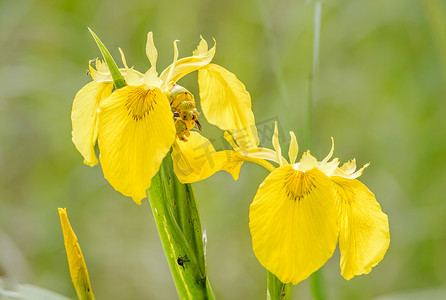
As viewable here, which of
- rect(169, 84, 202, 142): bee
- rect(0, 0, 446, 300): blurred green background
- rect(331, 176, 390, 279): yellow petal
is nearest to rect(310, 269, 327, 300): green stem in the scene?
rect(331, 176, 390, 279): yellow petal

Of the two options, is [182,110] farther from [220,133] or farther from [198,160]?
[220,133]

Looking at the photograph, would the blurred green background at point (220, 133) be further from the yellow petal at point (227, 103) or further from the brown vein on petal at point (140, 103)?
the brown vein on petal at point (140, 103)

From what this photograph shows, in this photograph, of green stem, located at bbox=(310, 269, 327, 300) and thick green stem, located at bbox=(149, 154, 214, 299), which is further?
green stem, located at bbox=(310, 269, 327, 300)

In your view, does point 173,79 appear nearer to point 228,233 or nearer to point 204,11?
point 228,233

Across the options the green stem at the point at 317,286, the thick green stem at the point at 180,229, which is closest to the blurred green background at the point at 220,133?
the green stem at the point at 317,286

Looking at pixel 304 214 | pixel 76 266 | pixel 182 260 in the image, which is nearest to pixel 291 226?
pixel 304 214

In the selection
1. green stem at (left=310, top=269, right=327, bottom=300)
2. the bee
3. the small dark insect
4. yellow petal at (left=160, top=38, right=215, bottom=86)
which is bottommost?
green stem at (left=310, top=269, right=327, bottom=300)

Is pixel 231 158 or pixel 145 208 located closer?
pixel 231 158

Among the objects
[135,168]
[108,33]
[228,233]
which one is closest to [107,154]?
[135,168]

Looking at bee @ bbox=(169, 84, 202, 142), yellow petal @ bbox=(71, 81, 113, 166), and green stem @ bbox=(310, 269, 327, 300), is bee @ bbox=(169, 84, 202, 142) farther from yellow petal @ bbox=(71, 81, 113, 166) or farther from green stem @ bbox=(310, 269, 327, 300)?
green stem @ bbox=(310, 269, 327, 300)
